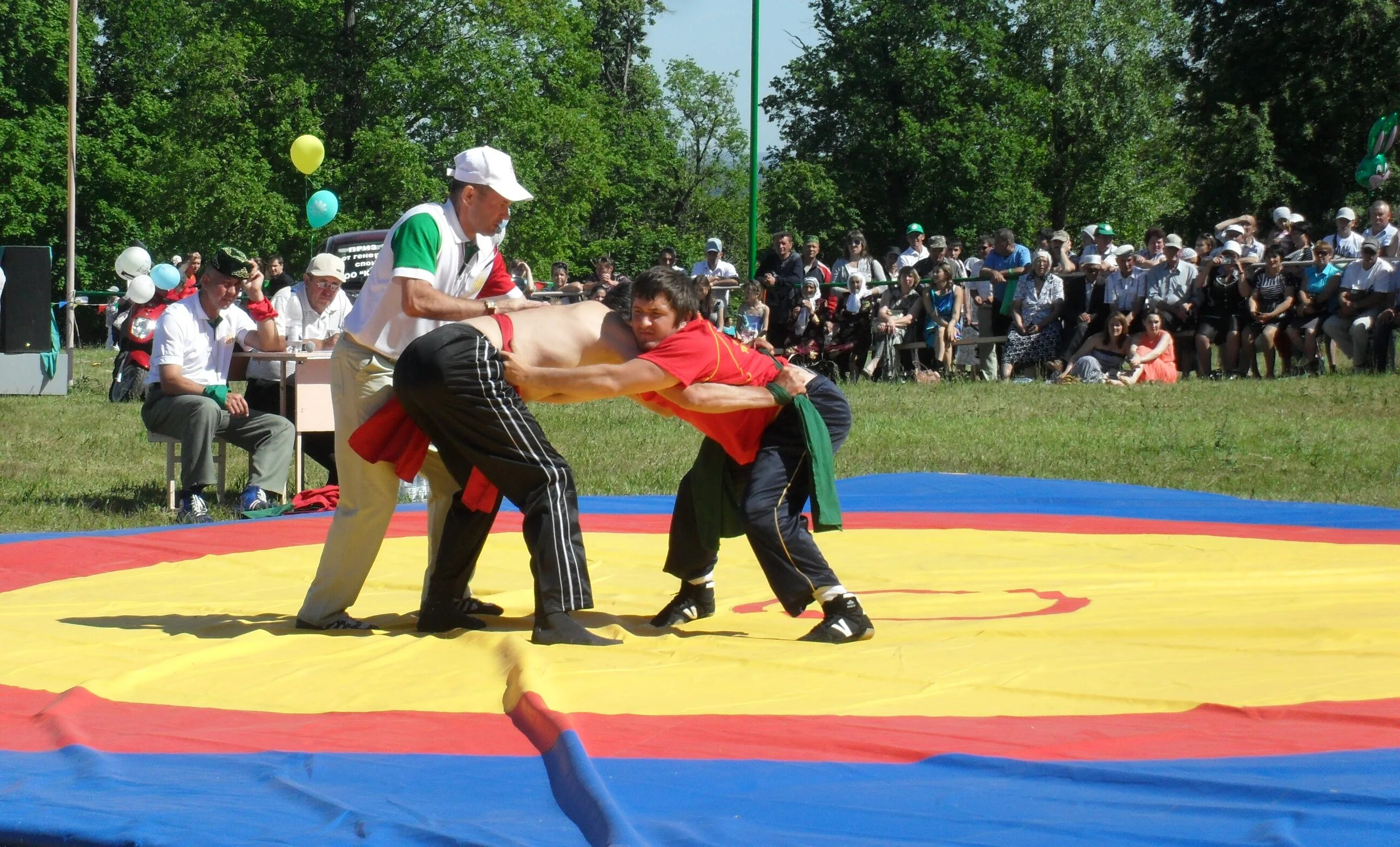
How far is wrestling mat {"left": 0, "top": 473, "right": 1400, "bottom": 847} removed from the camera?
2926mm

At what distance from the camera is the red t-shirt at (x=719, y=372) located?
453cm

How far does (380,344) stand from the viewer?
4.91m

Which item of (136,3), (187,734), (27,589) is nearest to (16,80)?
(136,3)

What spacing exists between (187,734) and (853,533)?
3.85m

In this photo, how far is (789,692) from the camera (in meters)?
3.90

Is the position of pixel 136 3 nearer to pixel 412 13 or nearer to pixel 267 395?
pixel 412 13

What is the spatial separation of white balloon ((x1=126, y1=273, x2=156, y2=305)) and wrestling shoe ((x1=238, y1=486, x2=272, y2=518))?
6.99 metres

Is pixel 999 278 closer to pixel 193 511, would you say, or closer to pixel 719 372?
pixel 193 511

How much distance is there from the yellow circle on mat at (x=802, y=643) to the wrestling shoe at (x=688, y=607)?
2.7 inches

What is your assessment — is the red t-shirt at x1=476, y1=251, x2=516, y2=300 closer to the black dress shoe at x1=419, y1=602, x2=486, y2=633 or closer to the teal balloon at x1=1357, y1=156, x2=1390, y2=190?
the black dress shoe at x1=419, y1=602, x2=486, y2=633

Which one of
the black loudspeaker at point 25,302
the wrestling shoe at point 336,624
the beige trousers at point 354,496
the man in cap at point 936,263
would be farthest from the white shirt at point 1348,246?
the black loudspeaker at point 25,302

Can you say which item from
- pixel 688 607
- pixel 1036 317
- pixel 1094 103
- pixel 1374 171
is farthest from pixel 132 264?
pixel 1094 103

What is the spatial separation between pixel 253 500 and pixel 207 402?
62cm

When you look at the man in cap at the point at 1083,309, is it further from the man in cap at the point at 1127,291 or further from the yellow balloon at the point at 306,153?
the yellow balloon at the point at 306,153
